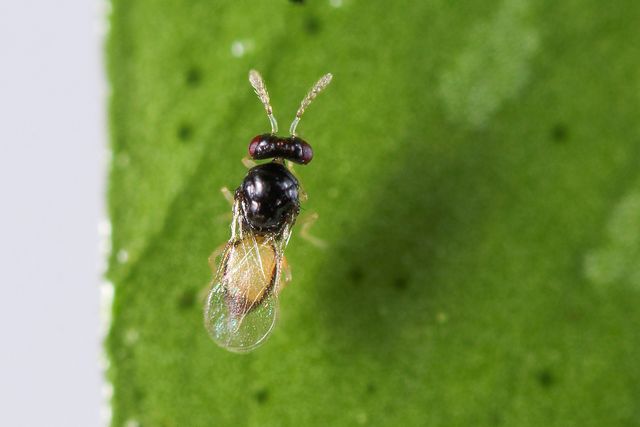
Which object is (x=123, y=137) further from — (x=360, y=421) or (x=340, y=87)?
(x=360, y=421)

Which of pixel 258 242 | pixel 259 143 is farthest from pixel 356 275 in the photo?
pixel 259 143

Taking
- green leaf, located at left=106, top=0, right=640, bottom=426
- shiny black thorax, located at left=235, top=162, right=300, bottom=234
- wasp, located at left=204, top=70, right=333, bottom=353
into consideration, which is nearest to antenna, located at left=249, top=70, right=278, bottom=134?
wasp, located at left=204, top=70, right=333, bottom=353

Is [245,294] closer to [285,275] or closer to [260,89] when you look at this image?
[285,275]

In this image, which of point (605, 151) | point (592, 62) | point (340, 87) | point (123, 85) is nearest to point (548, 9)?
point (592, 62)

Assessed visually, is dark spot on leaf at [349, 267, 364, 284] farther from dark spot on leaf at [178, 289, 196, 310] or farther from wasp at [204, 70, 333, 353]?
dark spot on leaf at [178, 289, 196, 310]

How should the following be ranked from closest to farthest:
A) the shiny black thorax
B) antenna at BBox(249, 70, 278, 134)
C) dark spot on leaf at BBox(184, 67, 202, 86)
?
antenna at BBox(249, 70, 278, 134)
the shiny black thorax
dark spot on leaf at BBox(184, 67, 202, 86)
